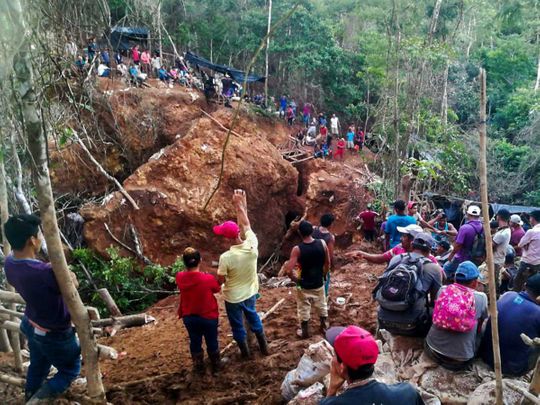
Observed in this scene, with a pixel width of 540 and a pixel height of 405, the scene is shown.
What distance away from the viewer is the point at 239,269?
181 inches

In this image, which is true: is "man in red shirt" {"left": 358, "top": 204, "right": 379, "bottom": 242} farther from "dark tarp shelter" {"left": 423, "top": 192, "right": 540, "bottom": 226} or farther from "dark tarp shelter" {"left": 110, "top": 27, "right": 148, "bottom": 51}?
"dark tarp shelter" {"left": 110, "top": 27, "right": 148, "bottom": 51}

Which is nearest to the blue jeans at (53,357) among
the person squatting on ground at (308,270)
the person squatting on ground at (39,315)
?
the person squatting on ground at (39,315)

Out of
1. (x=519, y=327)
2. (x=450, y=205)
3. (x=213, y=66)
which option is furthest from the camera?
(x=213, y=66)

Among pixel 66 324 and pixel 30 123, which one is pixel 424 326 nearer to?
pixel 66 324

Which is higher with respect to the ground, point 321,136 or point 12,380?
point 12,380

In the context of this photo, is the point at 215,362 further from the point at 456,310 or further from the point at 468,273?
the point at 468,273

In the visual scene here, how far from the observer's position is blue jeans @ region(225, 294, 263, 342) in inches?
185

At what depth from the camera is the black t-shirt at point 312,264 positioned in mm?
5051

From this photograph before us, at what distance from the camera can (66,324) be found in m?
3.22

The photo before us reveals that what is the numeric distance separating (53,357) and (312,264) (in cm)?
287

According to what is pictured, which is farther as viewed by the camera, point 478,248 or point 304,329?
point 478,248

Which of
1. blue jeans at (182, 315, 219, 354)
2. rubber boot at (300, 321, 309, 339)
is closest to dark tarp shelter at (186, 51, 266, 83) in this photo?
rubber boot at (300, 321, 309, 339)

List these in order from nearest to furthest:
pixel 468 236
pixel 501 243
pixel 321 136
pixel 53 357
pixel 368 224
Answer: pixel 53 357, pixel 468 236, pixel 501 243, pixel 368 224, pixel 321 136

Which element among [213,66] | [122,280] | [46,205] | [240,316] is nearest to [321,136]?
[213,66]
